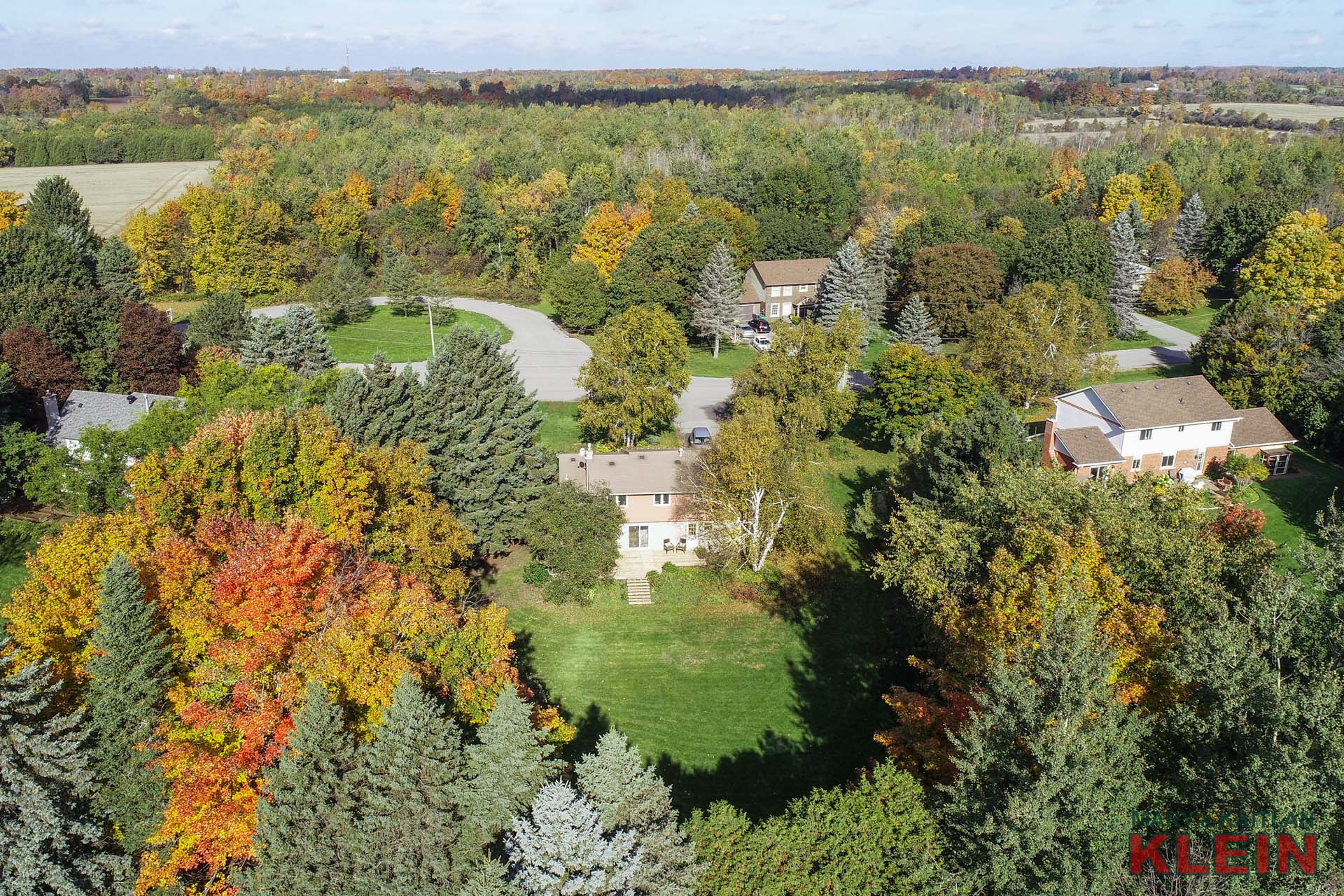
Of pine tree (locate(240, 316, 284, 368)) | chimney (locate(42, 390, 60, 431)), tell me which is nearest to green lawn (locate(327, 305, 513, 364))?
pine tree (locate(240, 316, 284, 368))

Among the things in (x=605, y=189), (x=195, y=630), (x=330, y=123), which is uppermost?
(x=330, y=123)

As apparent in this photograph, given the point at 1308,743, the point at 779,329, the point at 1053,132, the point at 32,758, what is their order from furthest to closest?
the point at 1053,132, the point at 779,329, the point at 32,758, the point at 1308,743

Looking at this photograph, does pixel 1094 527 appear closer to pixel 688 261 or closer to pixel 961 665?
pixel 961 665

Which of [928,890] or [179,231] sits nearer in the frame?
[928,890]

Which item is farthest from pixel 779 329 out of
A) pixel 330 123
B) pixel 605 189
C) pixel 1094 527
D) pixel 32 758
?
pixel 330 123

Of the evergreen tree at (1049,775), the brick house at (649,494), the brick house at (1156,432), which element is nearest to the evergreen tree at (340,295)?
the brick house at (649,494)

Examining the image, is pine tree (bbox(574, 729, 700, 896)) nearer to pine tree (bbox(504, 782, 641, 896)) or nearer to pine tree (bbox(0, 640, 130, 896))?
pine tree (bbox(504, 782, 641, 896))
